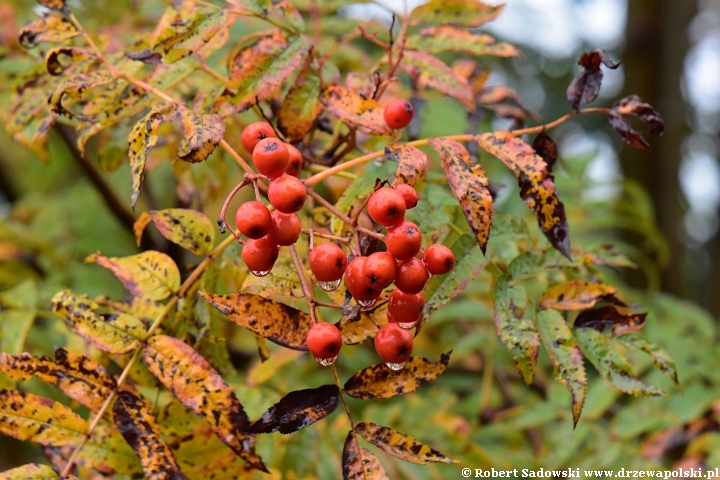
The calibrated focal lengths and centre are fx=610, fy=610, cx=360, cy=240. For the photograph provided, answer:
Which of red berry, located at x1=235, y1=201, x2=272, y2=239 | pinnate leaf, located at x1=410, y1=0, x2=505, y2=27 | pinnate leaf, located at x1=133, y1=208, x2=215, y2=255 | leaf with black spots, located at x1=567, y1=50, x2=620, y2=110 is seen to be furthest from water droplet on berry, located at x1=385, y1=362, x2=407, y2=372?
pinnate leaf, located at x1=410, y1=0, x2=505, y2=27

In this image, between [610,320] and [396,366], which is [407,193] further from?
[610,320]

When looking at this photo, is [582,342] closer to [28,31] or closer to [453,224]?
[453,224]

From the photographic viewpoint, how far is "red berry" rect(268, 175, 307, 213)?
2.11 ft

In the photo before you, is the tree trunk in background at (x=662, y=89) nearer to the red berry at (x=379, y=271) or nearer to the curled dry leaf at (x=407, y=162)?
the curled dry leaf at (x=407, y=162)

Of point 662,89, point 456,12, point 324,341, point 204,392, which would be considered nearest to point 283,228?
point 324,341

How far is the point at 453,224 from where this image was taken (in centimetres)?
94

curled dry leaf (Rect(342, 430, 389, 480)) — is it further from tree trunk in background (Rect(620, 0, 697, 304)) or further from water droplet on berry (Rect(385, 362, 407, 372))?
tree trunk in background (Rect(620, 0, 697, 304))

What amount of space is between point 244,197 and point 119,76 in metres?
1.52

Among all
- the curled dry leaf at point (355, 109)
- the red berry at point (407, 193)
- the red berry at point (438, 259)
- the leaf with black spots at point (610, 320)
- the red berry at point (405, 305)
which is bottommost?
the leaf with black spots at point (610, 320)

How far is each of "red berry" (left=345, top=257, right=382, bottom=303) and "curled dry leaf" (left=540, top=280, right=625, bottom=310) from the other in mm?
333

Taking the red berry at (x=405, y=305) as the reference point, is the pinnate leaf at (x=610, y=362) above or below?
below

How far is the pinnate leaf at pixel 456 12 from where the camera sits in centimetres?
104

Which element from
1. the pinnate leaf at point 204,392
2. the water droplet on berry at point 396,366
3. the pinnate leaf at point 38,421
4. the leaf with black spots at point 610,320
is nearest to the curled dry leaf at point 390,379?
the water droplet on berry at point 396,366

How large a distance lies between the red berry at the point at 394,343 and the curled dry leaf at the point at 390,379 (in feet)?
0.25
